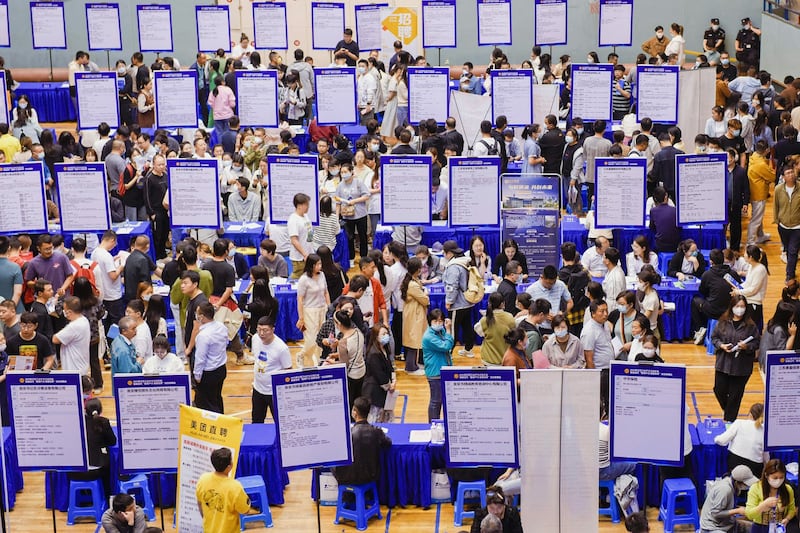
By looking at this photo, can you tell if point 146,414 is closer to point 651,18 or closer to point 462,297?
point 462,297

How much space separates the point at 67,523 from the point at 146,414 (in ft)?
5.88

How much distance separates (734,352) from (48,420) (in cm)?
634

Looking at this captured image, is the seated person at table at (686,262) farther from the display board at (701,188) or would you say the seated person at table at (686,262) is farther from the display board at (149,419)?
the display board at (149,419)

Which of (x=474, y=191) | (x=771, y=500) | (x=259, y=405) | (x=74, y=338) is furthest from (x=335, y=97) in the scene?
(x=771, y=500)

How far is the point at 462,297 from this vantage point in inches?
572

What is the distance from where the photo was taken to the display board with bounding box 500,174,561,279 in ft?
51.0

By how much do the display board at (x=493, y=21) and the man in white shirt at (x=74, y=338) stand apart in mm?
13192

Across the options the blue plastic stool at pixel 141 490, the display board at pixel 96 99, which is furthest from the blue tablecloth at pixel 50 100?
the blue plastic stool at pixel 141 490

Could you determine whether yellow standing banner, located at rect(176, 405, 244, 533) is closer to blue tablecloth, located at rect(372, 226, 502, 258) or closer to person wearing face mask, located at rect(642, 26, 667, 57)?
blue tablecloth, located at rect(372, 226, 502, 258)

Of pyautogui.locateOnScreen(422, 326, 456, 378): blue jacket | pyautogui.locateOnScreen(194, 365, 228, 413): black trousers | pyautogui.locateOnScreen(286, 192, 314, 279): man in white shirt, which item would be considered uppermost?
pyautogui.locateOnScreen(286, 192, 314, 279): man in white shirt

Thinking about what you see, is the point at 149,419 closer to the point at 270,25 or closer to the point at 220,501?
the point at 220,501

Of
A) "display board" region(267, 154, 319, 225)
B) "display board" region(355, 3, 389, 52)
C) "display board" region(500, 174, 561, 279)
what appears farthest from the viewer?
"display board" region(355, 3, 389, 52)

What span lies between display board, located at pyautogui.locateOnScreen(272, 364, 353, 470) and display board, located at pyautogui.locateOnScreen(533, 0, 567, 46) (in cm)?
1466

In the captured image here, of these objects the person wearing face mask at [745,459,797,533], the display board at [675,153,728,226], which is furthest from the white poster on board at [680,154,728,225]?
the person wearing face mask at [745,459,797,533]
